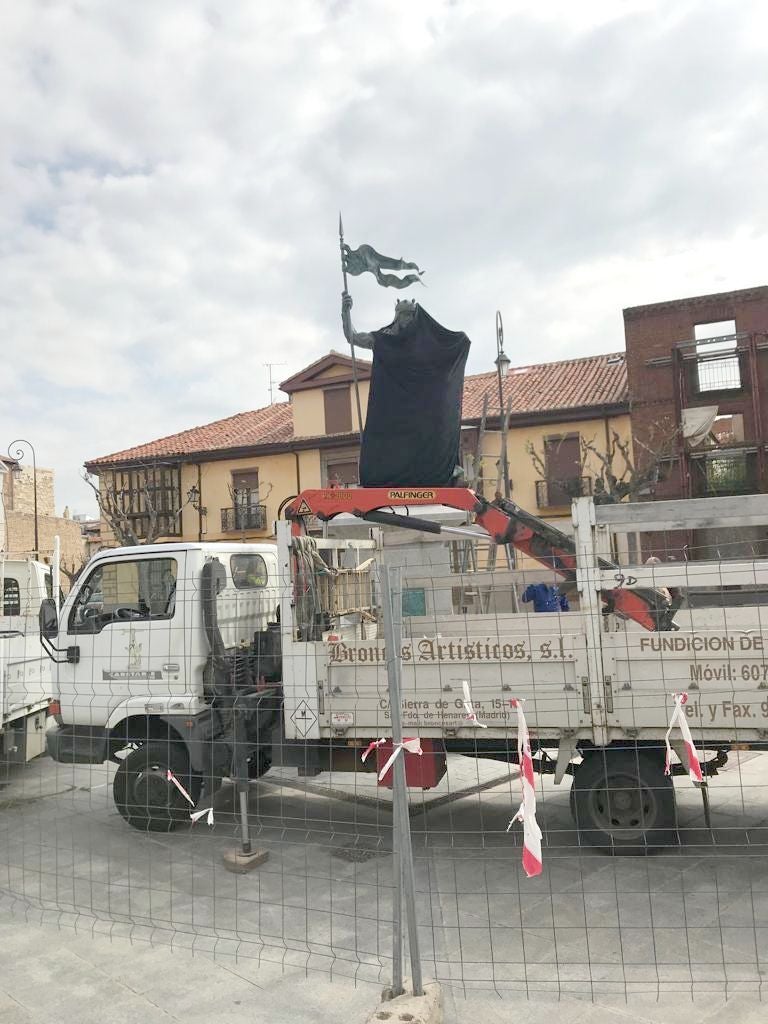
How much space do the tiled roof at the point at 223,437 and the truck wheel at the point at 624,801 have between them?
79.2 feet

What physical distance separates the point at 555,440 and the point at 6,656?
20.4m

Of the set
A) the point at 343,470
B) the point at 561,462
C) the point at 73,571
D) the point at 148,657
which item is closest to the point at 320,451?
the point at 343,470

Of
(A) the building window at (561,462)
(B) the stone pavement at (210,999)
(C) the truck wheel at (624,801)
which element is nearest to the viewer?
(B) the stone pavement at (210,999)

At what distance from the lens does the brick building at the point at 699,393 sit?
24.2 m

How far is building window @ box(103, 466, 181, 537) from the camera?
29.8 meters

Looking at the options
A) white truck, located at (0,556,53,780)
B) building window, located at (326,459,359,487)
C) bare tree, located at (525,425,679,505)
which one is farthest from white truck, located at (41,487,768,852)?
building window, located at (326,459,359,487)

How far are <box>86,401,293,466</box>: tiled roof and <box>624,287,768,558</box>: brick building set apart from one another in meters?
12.2

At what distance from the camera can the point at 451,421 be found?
7703 millimetres

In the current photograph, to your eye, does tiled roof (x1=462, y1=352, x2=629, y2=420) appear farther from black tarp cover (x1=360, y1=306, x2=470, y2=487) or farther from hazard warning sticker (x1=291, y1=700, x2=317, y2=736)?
hazard warning sticker (x1=291, y1=700, x2=317, y2=736)

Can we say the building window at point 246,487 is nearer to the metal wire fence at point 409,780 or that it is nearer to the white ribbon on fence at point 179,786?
the metal wire fence at point 409,780

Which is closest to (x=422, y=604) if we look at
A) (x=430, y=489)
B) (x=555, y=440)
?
(x=430, y=489)

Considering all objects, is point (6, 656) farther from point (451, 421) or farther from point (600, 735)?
point (600, 735)

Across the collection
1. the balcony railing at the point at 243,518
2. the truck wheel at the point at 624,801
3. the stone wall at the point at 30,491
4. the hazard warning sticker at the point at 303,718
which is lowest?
the truck wheel at the point at 624,801

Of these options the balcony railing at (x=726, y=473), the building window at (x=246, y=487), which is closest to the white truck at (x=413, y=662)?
the balcony railing at (x=726, y=473)
